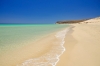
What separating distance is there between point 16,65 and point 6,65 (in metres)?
0.34

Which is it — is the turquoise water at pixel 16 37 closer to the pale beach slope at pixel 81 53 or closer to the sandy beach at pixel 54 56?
the sandy beach at pixel 54 56

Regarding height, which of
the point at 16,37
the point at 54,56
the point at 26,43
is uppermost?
the point at 16,37

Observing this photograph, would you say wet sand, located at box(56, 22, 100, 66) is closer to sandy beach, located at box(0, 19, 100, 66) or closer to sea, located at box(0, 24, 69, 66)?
sandy beach, located at box(0, 19, 100, 66)

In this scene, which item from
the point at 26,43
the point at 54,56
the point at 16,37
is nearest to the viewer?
the point at 54,56

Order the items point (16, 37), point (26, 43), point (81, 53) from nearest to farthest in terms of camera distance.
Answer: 1. point (81, 53)
2. point (26, 43)
3. point (16, 37)

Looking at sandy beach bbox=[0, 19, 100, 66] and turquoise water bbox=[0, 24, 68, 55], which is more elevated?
turquoise water bbox=[0, 24, 68, 55]

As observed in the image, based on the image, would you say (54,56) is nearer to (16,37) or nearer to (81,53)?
(81,53)

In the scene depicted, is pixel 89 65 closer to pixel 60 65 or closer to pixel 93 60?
pixel 93 60

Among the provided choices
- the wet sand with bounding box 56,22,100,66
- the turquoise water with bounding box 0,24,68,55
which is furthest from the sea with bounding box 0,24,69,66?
the wet sand with bounding box 56,22,100,66

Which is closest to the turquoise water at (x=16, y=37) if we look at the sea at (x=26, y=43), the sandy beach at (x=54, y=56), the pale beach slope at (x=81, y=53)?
the sea at (x=26, y=43)

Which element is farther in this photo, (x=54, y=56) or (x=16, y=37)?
(x=16, y=37)

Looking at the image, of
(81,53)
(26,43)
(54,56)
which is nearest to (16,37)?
(26,43)

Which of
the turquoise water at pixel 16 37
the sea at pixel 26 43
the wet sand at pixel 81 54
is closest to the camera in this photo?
the wet sand at pixel 81 54

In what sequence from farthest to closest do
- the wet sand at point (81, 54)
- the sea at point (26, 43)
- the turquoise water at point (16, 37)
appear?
the turquoise water at point (16, 37) → the sea at point (26, 43) → the wet sand at point (81, 54)
